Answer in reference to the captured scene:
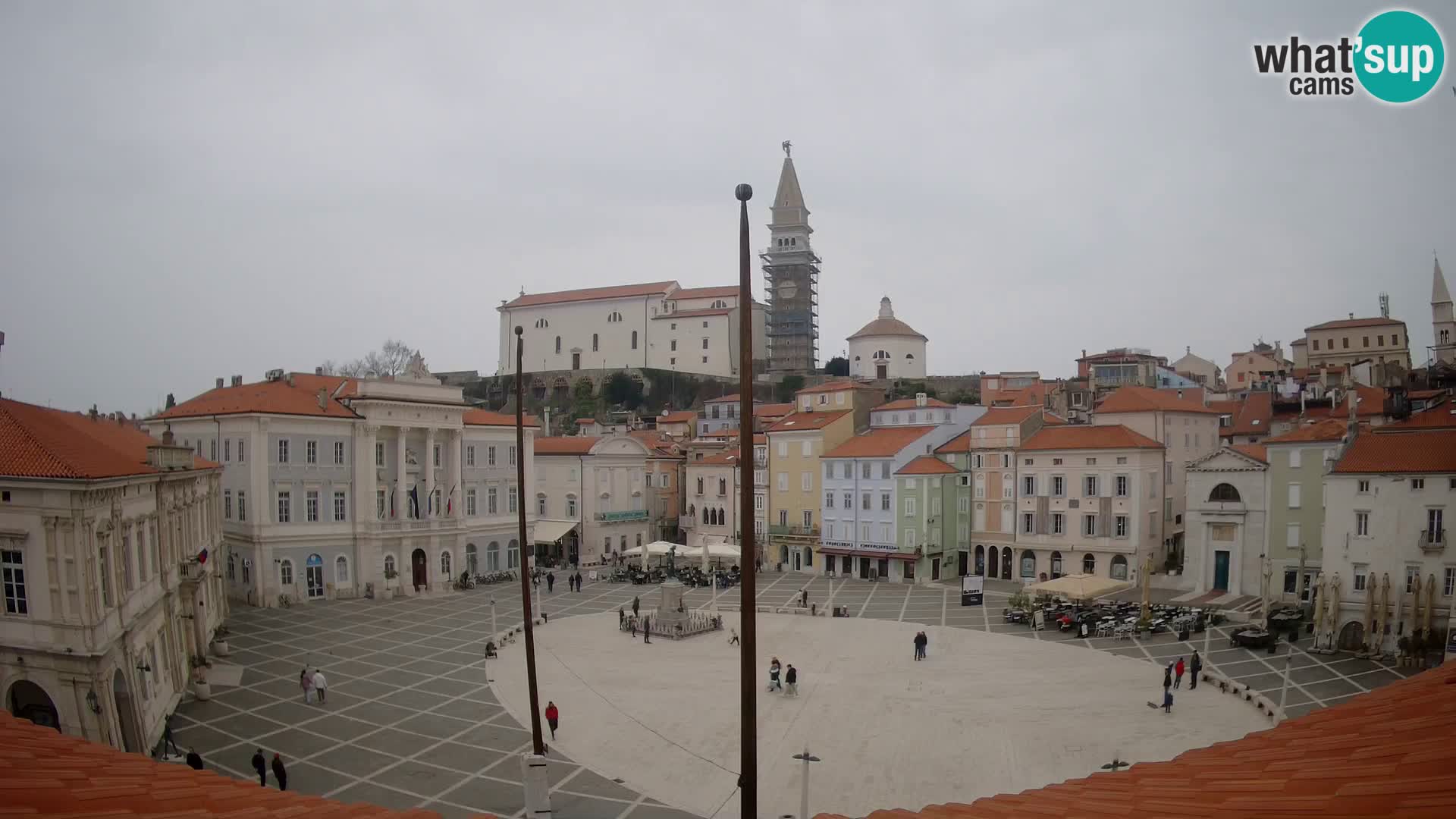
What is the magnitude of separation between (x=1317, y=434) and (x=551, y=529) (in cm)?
4602

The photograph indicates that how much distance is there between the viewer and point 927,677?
3077 centimetres

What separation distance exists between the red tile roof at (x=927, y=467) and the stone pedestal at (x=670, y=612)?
21447mm

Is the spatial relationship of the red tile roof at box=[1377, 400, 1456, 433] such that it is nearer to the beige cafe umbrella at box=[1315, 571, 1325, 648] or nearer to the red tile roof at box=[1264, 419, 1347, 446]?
the red tile roof at box=[1264, 419, 1347, 446]

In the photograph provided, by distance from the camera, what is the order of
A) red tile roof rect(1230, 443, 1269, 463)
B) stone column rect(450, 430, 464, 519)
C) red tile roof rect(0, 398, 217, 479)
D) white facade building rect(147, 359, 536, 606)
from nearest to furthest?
red tile roof rect(0, 398, 217, 479) → white facade building rect(147, 359, 536, 606) → red tile roof rect(1230, 443, 1269, 463) → stone column rect(450, 430, 464, 519)

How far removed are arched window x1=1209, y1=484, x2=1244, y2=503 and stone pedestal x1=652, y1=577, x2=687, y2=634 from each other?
2810 centimetres

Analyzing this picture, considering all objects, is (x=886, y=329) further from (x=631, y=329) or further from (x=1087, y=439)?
(x=1087, y=439)

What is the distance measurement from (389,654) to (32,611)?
1675cm

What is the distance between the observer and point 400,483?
50.8 metres

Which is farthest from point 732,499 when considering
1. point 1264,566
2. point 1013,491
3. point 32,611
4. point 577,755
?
point 32,611

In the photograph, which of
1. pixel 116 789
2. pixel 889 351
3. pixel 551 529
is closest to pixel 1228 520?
pixel 551 529

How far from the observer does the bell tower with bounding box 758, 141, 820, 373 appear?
12131 centimetres

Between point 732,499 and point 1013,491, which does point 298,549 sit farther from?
point 1013,491

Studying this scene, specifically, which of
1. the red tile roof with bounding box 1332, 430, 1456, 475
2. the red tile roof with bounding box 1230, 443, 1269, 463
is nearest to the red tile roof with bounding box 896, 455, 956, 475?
the red tile roof with bounding box 1230, 443, 1269, 463

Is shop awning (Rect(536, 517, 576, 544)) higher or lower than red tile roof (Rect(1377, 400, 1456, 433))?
lower
